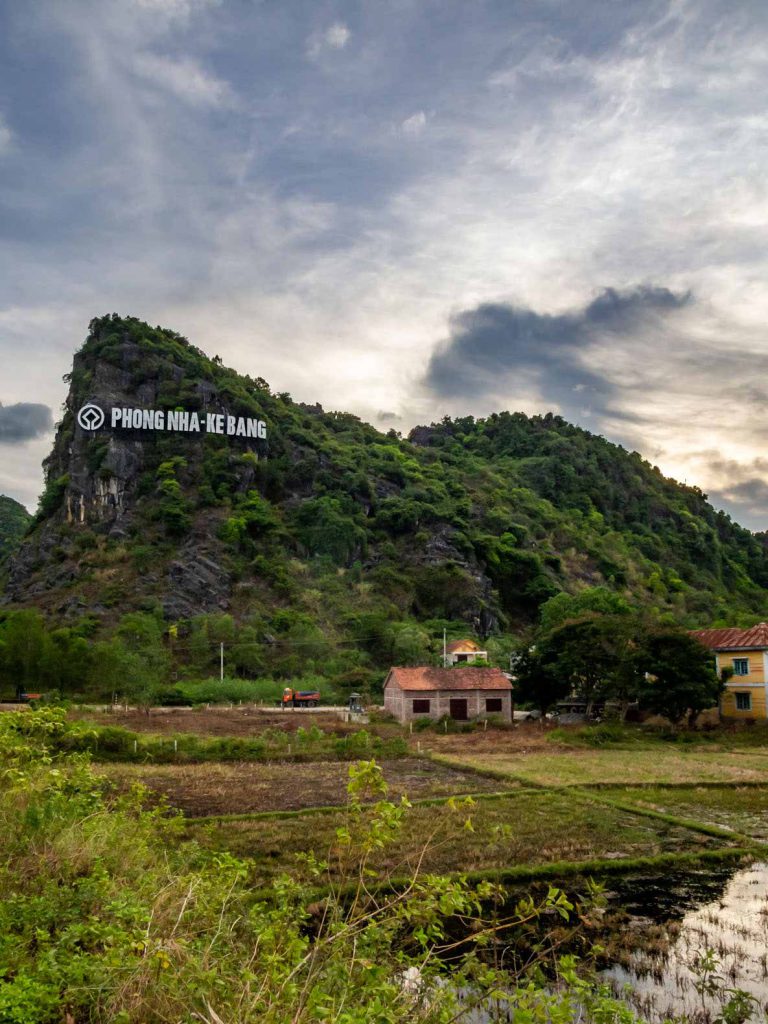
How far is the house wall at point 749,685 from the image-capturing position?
137ft

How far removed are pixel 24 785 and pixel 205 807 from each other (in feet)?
42.9

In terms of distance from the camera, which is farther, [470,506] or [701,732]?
[470,506]

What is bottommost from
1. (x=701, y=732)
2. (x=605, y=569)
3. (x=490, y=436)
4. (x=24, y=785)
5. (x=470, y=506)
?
(x=701, y=732)

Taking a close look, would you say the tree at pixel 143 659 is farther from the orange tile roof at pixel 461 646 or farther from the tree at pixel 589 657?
the orange tile roof at pixel 461 646

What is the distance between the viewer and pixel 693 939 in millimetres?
11688

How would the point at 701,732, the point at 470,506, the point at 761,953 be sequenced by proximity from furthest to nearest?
1. the point at 470,506
2. the point at 701,732
3. the point at 761,953

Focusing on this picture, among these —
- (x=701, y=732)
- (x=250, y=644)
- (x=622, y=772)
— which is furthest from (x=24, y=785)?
(x=250, y=644)

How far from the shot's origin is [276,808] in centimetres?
2153

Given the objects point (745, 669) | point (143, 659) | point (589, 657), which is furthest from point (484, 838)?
point (143, 659)

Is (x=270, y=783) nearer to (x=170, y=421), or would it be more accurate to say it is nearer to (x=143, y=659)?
(x=143, y=659)

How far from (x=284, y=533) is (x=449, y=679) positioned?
5278 cm

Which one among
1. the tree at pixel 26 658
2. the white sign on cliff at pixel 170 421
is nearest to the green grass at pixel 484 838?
the tree at pixel 26 658

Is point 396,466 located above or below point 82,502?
above

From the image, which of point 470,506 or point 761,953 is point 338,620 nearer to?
point 470,506
